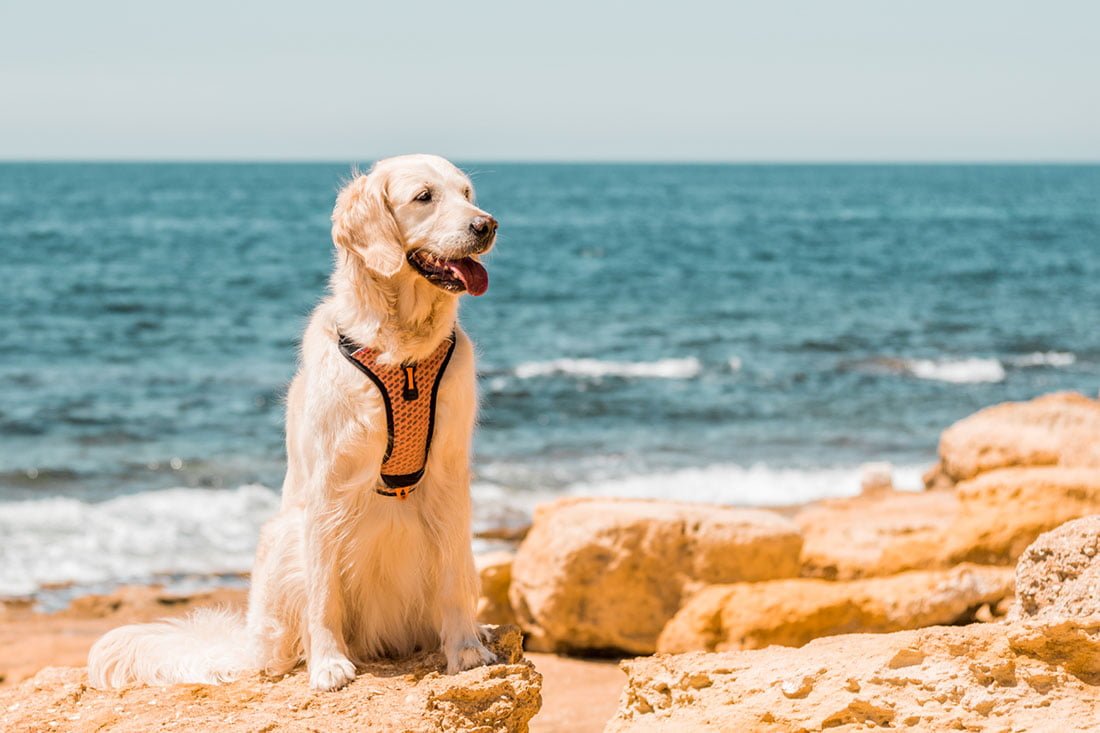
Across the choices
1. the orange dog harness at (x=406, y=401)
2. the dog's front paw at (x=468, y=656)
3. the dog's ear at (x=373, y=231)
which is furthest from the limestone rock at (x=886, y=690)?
the dog's ear at (x=373, y=231)

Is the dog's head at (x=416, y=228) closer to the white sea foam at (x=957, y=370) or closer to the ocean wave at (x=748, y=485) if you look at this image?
the ocean wave at (x=748, y=485)

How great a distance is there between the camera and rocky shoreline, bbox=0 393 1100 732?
384 cm

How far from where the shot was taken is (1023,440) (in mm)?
10719

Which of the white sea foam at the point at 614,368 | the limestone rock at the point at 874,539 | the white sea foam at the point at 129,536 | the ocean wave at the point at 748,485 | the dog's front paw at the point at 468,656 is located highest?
the dog's front paw at the point at 468,656

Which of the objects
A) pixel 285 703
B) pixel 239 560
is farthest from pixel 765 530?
pixel 239 560

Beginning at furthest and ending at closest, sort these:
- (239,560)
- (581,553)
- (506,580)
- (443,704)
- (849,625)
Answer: (239,560) → (506,580) → (581,553) → (849,625) → (443,704)

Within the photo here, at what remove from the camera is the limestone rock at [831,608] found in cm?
716

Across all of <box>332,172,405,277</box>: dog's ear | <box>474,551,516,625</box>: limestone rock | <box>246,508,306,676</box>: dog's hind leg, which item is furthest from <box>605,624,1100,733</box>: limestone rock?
<box>474,551,516,625</box>: limestone rock

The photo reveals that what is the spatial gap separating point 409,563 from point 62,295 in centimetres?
2728

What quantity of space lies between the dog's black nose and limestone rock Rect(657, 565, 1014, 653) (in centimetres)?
380

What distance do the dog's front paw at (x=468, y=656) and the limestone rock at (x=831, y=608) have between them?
9.64 ft

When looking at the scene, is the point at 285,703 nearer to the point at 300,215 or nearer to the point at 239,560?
the point at 239,560

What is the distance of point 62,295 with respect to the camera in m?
29.2

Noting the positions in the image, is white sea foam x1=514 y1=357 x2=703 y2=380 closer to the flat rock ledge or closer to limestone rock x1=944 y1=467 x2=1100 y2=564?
limestone rock x1=944 y1=467 x2=1100 y2=564
